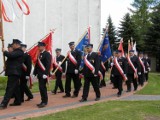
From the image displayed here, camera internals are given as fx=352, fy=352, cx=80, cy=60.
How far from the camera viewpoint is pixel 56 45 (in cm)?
2672

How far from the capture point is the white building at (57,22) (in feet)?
72.5

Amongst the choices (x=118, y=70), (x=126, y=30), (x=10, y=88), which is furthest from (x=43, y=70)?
(x=126, y=30)

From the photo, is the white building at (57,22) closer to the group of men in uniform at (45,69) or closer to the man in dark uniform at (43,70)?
the group of men in uniform at (45,69)

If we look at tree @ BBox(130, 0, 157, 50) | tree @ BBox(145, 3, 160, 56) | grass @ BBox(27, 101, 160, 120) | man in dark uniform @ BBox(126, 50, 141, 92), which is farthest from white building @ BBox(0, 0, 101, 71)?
tree @ BBox(130, 0, 157, 50)

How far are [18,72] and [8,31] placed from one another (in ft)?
37.3

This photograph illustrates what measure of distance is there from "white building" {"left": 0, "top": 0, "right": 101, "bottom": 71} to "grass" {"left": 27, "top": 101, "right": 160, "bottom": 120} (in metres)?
11.8

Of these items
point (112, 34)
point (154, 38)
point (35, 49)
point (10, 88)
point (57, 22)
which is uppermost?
point (112, 34)

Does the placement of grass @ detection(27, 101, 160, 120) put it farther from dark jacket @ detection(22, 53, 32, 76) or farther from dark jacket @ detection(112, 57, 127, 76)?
dark jacket @ detection(112, 57, 127, 76)

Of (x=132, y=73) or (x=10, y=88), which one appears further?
(x=132, y=73)

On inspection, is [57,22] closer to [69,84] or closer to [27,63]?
[69,84]

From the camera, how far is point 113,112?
31.8 ft

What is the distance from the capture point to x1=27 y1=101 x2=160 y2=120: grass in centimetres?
895

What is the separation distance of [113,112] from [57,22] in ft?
58.9

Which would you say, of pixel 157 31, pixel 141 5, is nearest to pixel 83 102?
pixel 157 31
